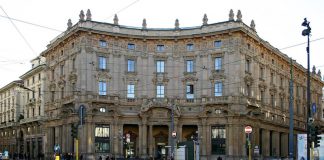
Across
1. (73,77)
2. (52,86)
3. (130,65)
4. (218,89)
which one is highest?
(130,65)

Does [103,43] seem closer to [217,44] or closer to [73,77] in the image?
[73,77]

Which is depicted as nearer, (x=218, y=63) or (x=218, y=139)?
(x=218, y=139)

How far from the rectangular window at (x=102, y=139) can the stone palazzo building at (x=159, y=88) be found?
0.40ft

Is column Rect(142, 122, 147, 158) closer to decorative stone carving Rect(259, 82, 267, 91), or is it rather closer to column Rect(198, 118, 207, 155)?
column Rect(198, 118, 207, 155)

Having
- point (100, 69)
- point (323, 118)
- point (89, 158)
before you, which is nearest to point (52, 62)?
point (100, 69)

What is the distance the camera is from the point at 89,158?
6144 centimetres

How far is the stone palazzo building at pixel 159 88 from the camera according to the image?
2479 inches

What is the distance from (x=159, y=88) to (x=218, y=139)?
33.3 feet

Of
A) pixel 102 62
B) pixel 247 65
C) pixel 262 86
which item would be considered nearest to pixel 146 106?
pixel 102 62

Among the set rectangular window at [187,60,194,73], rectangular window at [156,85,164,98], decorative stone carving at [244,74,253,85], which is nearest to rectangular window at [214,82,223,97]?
decorative stone carving at [244,74,253,85]

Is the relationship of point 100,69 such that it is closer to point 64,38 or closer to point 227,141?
point 64,38

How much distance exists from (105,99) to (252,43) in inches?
802

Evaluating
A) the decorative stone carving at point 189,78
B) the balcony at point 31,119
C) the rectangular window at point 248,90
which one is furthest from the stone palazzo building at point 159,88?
the balcony at point 31,119

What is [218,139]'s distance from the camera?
208 feet
